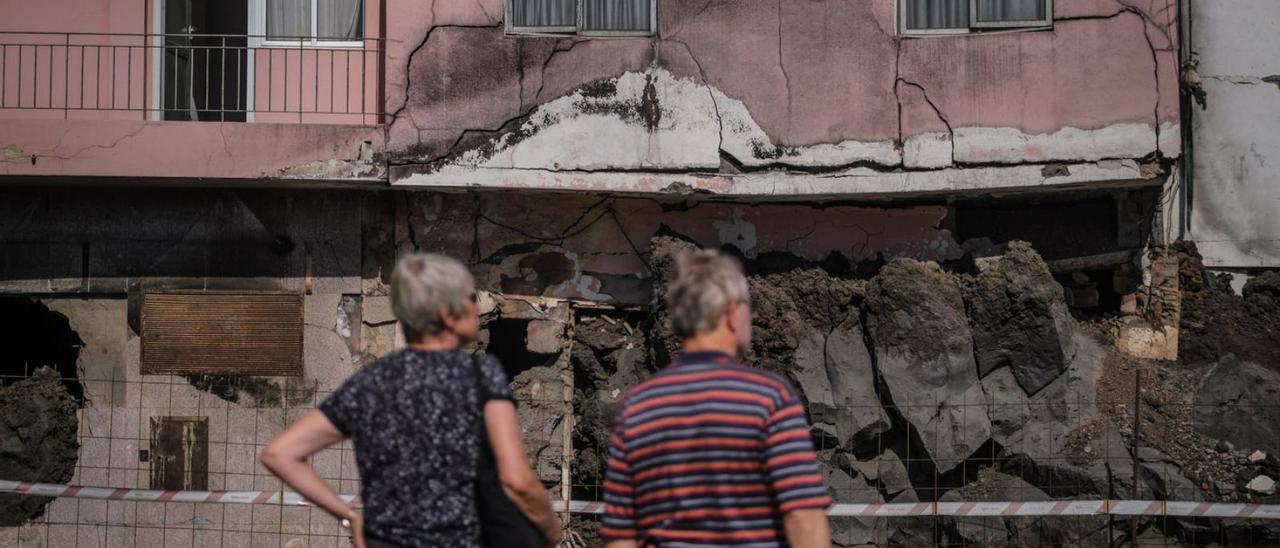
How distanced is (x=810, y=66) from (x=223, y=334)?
511 cm

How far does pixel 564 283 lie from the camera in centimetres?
1001

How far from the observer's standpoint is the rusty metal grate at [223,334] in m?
9.79

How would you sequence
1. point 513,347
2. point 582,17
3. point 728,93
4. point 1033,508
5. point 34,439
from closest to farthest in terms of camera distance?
point 1033,508, point 728,93, point 582,17, point 34,439, point 513,347

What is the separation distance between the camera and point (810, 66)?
941cm

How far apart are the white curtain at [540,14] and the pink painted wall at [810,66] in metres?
0.18

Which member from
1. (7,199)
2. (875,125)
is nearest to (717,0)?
(875,125)

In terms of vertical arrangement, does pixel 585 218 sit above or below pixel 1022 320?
above

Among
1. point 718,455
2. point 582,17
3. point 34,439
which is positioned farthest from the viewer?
point 34,439

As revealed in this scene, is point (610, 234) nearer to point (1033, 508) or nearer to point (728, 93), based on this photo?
point (728, 93)

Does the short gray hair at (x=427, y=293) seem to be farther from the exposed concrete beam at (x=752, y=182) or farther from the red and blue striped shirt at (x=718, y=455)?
the exposed concrete beam at (x=752, y=182)

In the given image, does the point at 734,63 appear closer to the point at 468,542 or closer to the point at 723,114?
the point at 723,114

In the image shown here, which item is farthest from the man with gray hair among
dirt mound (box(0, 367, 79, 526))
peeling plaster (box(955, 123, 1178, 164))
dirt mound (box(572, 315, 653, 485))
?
dirt mound (box(0, 367, 79, 526))

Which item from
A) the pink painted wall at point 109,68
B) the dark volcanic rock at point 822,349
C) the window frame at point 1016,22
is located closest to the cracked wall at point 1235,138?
the window frame at point 1016,22

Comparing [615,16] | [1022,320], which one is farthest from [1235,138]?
[615,16]
